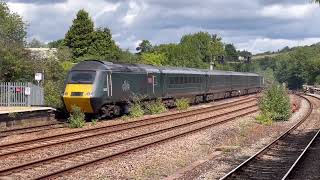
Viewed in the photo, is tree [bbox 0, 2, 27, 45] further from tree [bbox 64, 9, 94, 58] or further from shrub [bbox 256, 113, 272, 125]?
tree [bbox 64, 9, 94, 58]

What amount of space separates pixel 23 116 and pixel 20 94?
17.3 feet

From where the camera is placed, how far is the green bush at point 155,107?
32.0 m

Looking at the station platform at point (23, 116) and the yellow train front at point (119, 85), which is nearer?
the station platform at point (23, 116)

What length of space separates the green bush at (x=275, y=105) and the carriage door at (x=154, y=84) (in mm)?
6451

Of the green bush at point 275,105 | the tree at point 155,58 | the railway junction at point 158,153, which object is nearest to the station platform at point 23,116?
the railway junction at point 158,153

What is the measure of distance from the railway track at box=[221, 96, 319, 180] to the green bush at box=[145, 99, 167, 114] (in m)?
11.5

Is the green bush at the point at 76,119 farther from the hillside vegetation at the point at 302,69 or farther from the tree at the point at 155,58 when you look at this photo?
the hillside vegetation at the point at 302,69

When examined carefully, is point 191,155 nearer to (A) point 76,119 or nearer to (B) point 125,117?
(A) point 76,119

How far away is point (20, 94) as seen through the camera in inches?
1150

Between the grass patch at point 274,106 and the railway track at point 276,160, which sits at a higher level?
the grass patch at point 274,106

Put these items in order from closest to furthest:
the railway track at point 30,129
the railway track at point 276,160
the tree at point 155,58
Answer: the railway track at point 276,160
the railway track at point 30,129
the tree at point 155,58

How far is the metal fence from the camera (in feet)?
93.8

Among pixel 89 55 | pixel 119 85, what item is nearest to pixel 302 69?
pixel 89 55

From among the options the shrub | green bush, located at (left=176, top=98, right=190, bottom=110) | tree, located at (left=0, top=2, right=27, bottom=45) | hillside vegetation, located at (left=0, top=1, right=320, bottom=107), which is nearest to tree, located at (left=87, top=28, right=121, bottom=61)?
hillside vegetation, located at (left=0, top=1, right=320, bottom=107)
